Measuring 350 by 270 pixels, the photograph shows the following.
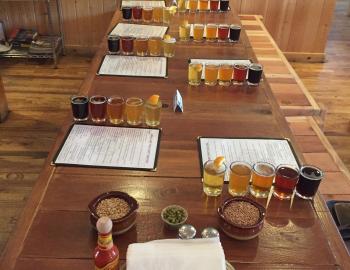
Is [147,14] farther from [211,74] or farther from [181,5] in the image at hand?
[211,74]

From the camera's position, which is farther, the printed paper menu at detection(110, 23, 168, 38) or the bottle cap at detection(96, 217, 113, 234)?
the printed paper menu at detection(110, 23, 168, 38)

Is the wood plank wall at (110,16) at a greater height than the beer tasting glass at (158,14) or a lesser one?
lesser

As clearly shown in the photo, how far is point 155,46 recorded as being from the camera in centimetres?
220

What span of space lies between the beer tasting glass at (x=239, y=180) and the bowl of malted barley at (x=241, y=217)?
0.07m

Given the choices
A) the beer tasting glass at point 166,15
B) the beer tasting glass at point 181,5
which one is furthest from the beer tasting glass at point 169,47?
the beer tasting glass at point 181,5

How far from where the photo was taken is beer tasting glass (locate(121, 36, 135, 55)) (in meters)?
2.17

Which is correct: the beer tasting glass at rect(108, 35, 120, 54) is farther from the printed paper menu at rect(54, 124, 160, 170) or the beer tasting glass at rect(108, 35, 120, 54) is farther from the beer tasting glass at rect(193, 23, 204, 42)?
the printed paper menu at rect(54, 124, 160, 170)

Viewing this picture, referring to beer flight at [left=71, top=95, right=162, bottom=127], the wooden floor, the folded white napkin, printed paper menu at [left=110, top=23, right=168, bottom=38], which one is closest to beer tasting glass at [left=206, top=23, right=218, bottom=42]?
printed paper menu at [left=110, top=23, right=168, bottom=38]

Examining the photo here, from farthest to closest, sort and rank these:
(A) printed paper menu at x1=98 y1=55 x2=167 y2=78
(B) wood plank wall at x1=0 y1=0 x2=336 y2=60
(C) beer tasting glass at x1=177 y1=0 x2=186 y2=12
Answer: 1. (B) wood plank wall at x1=0 y1=0 x2=336 y2=60
2. (C) beer tasting glass at x1=177 y1=0 x2=186 y2=12
3. (A) printed paper menu at x1=98 y1=55 x2=167 y2=78

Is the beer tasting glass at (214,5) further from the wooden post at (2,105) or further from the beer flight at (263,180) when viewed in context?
the beer flight at (263,180)

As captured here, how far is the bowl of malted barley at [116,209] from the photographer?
1031 millimetres

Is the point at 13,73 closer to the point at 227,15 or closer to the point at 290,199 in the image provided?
the point at 227,15

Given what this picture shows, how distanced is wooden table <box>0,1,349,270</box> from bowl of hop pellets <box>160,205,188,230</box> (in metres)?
0.02

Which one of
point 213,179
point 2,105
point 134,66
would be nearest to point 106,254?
point 213,179
